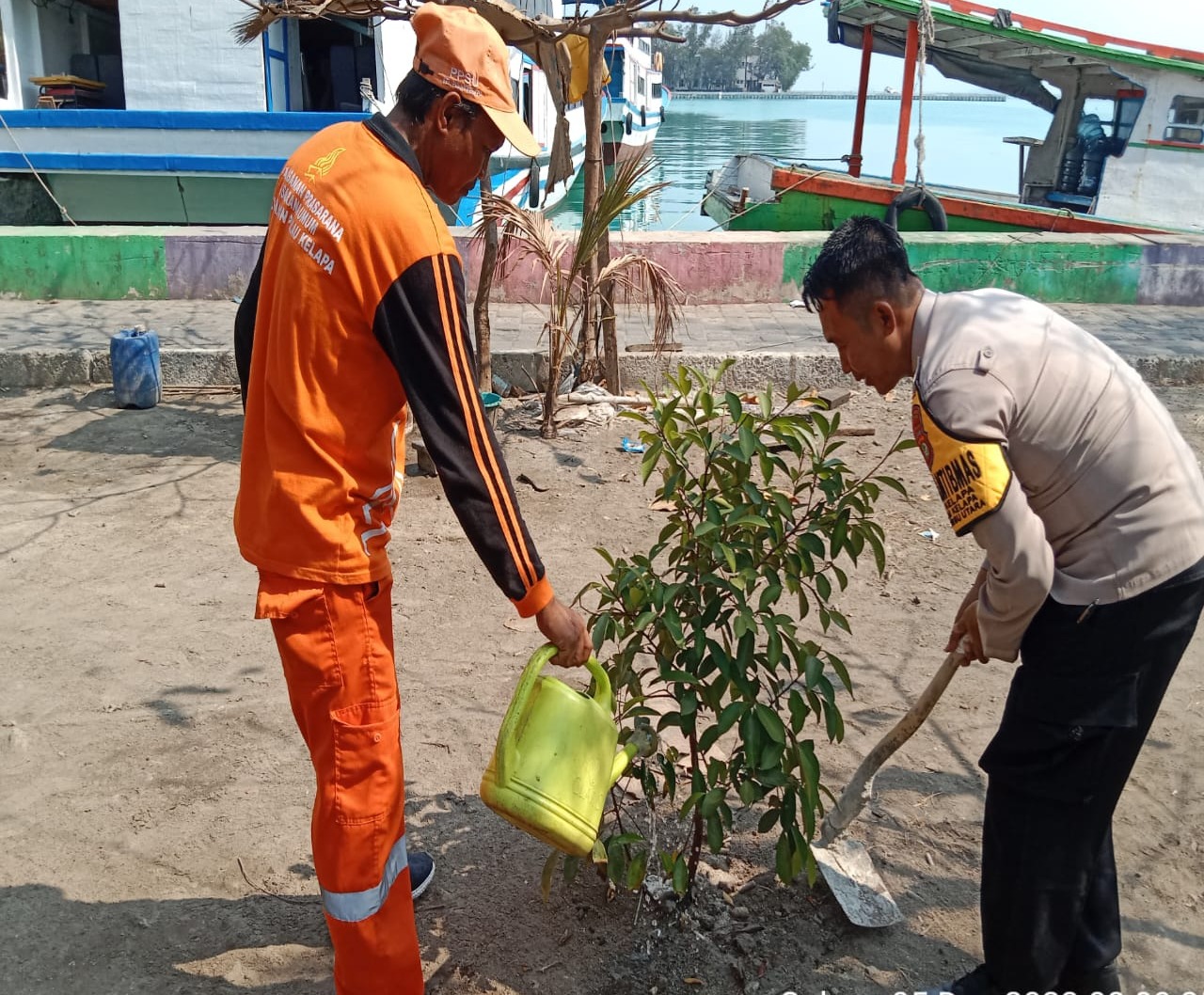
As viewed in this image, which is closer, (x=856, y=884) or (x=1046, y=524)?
(x=1046, y=524)

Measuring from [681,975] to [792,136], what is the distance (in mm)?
58393

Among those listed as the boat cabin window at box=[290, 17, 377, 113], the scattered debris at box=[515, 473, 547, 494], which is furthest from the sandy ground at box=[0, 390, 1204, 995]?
the boat cabin window at box=[290, 17, 377, 113]

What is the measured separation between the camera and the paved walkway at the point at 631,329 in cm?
727

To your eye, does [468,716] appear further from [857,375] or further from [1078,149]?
[1078,149]

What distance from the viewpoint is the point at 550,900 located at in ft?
8.96

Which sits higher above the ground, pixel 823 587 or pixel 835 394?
pixel 823 587

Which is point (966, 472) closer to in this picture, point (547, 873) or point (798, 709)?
point (798, 709)

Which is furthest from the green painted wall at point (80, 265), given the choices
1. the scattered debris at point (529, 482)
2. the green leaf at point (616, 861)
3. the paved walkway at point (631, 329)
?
the green leaf at point (616, 861)

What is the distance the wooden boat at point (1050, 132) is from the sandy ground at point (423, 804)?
8308mm

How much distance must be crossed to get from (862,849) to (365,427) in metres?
1.72

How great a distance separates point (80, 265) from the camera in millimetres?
8461

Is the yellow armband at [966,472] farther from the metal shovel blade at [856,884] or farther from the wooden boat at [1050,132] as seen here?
the wooden boat at [1050,132]

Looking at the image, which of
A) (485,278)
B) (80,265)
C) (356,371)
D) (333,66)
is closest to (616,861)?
(356,371)

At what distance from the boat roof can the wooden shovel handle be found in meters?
11.0
